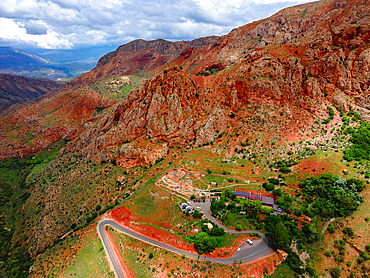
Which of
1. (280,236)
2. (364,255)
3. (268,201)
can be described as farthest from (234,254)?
(364,255)

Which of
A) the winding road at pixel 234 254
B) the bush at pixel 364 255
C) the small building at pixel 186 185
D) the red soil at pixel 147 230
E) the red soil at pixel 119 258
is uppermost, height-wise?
the small building at pixel 186 185

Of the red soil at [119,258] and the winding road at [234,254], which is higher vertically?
the winding road at [234,254]

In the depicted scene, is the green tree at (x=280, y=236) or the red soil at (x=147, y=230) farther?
the red soil at (x=147, y=230)

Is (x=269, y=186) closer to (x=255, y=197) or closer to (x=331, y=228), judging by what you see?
(x=255, y=197)

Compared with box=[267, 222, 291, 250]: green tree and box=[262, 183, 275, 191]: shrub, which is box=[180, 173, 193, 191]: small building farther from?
box=[267, 222, 291, 250]: green tree

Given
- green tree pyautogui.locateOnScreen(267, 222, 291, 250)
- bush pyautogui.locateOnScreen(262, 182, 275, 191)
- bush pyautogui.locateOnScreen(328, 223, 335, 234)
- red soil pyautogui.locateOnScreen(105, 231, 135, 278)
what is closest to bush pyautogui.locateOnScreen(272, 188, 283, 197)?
bush pyautogui.locateOnScreen(262, 182, 275, 191)

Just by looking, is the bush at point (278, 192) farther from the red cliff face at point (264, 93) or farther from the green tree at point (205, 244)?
the red cliff face at point (264, 93)

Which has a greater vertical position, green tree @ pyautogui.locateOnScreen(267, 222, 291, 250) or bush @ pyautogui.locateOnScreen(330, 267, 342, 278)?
green tree @ pyautogui.locateOnScreen(267, 222, 291, 250)

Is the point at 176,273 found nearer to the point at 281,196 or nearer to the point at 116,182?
the point at 281,196

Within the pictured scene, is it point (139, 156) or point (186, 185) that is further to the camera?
point (139, 156)

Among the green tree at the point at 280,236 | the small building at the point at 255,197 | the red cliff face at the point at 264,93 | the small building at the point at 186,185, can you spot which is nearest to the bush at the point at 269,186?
the small building at the point at 255,197

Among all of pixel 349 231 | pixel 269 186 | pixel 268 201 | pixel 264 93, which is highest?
pixel 264 93

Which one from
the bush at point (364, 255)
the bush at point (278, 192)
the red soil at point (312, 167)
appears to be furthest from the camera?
the red soil at point (312, 167)
